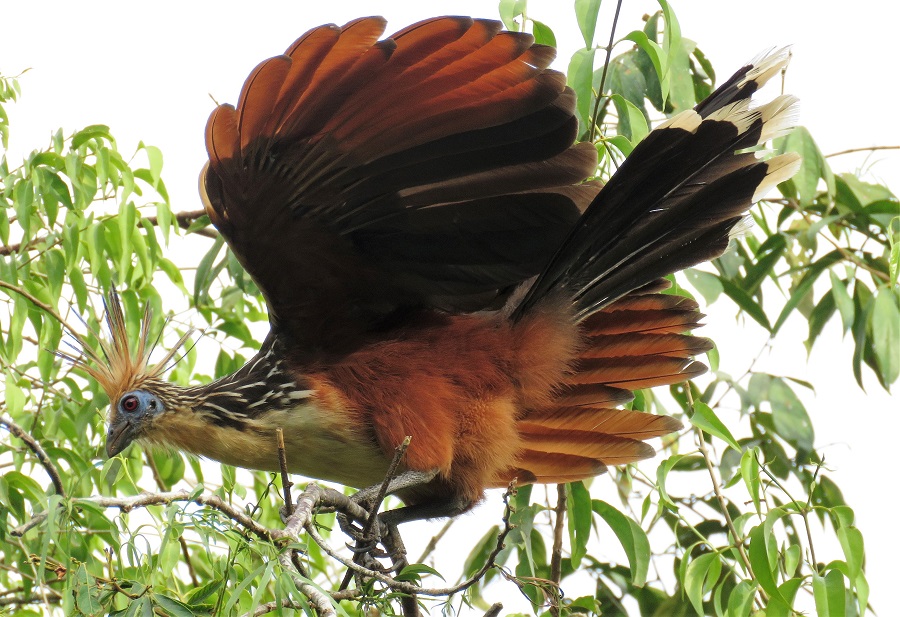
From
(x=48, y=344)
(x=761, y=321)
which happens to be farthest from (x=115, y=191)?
(x=761, y=321)

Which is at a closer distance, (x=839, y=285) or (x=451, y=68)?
(x=451, y=68)

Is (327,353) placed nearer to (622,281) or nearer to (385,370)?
(385,370)

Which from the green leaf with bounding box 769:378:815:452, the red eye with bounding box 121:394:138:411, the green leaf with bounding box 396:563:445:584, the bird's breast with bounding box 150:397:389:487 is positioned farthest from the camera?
the green leaf with bounding box 769:378:815:452

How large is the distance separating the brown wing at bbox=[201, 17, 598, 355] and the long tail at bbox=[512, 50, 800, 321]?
0.13 meters

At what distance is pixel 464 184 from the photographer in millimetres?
2816

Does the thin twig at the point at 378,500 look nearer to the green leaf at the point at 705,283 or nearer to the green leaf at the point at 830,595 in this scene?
the green leaf at the point at 830,595

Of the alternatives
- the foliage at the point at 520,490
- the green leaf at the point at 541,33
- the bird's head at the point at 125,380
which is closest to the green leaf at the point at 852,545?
the foliage at the point at 520,490

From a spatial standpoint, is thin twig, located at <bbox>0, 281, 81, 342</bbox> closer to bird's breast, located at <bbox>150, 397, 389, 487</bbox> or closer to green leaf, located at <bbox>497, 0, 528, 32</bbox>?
bird's breast, located at <bbox>150, 397, 389, 487</bbox>

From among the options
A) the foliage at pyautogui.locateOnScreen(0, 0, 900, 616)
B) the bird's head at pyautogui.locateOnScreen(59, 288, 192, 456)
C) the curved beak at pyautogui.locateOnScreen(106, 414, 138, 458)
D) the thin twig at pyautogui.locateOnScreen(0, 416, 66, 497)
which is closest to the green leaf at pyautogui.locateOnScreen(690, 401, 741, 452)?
the foliage at pyautogui.locateOnScreen(0, 0, 900, 616)

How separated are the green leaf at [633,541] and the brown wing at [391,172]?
0.80m

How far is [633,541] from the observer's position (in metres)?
2.90

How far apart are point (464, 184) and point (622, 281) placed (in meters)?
0.65

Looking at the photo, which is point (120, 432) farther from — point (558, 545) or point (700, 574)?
point (700, 574)

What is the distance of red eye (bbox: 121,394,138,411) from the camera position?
3.14 metres
